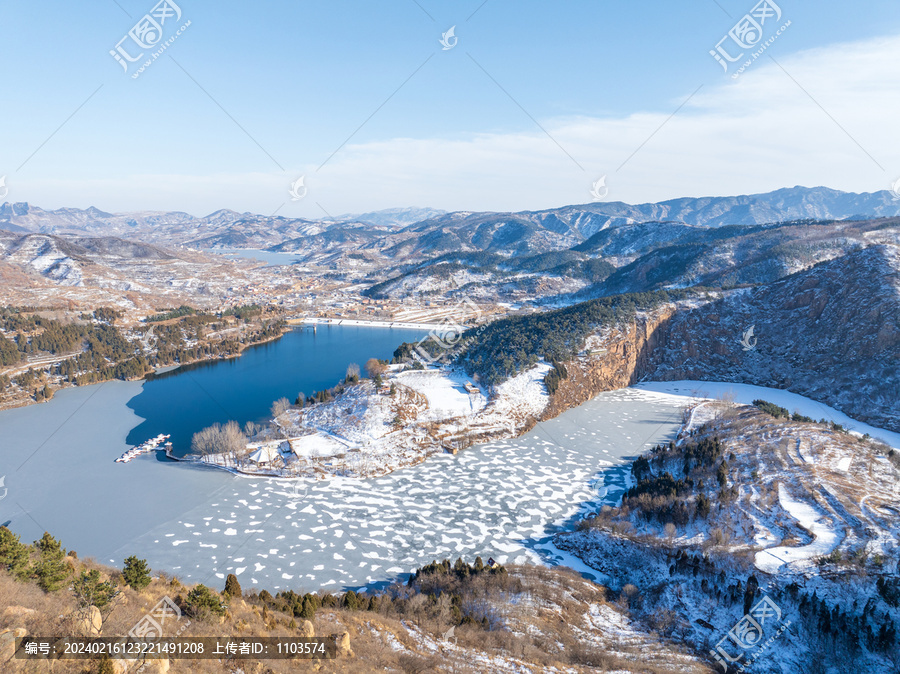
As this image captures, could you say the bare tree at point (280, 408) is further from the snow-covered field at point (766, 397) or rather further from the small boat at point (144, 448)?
the snow-covered field at point (766, 397)

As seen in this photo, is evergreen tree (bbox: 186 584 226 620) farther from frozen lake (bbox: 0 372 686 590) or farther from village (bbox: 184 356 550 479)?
village (bbox: 184 356 550 479)

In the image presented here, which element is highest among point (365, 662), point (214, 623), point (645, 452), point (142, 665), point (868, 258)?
point (868, 258)

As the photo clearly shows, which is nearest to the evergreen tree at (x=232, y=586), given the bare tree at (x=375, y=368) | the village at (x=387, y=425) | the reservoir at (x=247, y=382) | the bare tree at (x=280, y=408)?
the village at (x=387, y=425)

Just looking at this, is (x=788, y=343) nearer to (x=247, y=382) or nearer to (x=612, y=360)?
(x=612, y=360)

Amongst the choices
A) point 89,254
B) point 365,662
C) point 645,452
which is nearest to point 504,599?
point 365,662

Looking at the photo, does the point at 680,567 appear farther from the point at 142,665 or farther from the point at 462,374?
the point at 462,374

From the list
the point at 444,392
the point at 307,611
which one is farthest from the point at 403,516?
the point at 444,392
